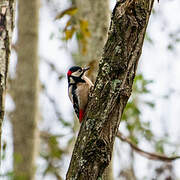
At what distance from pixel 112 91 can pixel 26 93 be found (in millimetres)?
4539

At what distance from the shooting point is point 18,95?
670 cm

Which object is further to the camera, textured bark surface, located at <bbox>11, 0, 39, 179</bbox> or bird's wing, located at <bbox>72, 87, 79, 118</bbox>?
textured bark surface, located at <bbox>11, 0, 39, 179</bbox>

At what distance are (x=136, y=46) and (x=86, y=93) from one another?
188 cm

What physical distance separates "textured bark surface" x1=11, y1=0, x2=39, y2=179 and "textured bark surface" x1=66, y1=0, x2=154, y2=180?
4.01m

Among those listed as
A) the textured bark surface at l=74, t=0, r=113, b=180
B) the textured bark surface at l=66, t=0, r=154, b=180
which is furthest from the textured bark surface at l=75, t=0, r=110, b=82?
the textured bark surface at l=66, t=0, r=154, b=180

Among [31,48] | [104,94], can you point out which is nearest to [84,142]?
[104,94]

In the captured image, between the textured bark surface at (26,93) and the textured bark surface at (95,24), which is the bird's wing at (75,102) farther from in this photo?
the textured bark surface at (26,93)

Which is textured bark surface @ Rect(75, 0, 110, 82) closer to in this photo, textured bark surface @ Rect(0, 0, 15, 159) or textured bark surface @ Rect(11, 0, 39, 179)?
textured bark surface @ Rect(11, 0, 39, 179)

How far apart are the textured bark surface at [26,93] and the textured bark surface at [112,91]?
13.2ft

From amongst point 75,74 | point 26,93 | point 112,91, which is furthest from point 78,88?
point 26,93

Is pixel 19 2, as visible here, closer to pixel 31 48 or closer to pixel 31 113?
pixel 31 48

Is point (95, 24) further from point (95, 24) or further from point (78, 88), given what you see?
point (78, 88)

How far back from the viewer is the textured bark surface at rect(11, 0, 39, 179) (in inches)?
258

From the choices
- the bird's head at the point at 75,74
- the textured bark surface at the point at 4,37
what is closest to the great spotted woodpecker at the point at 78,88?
the bird's head at the point at 75,74
